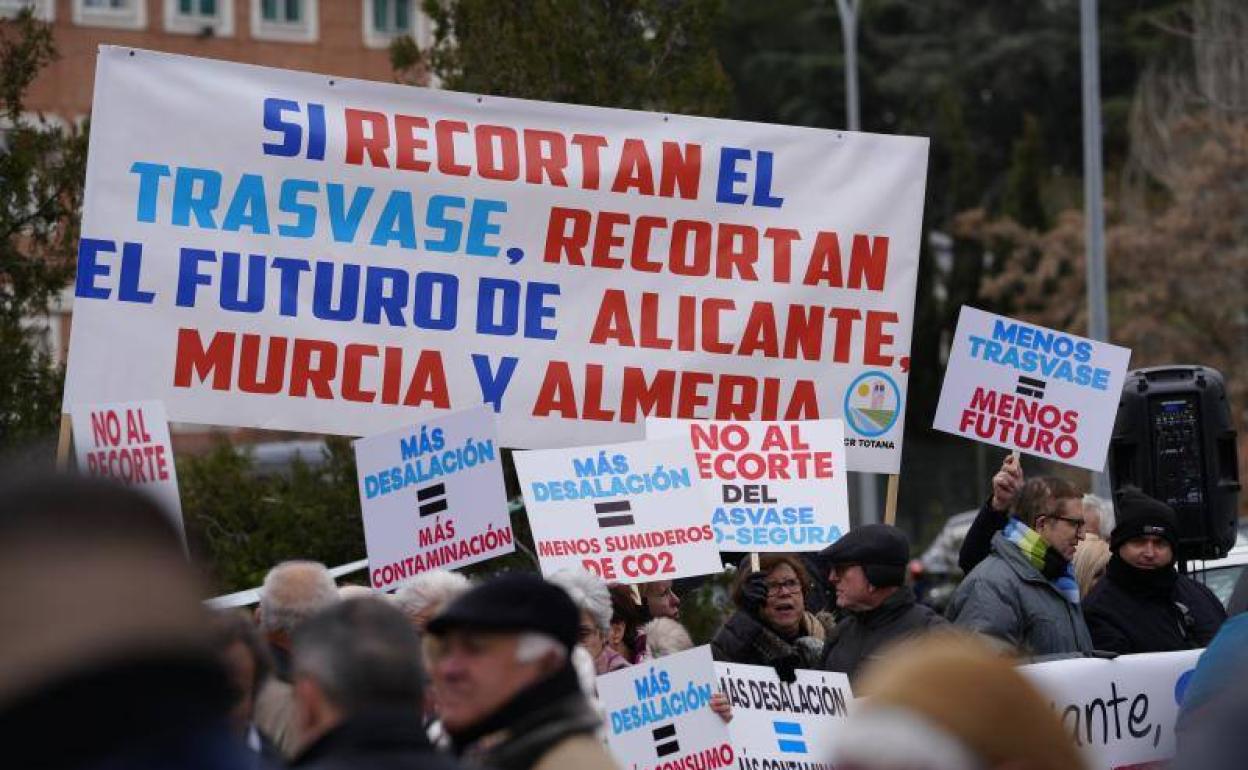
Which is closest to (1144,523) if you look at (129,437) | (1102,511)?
(1102,511)

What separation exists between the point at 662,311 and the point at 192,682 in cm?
733

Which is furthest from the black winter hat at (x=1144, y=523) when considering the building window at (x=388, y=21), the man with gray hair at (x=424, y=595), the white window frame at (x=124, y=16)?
the building window at (x=388, y=21)

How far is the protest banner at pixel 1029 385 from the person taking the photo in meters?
9.52

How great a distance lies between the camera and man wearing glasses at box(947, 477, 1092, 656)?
817 cm

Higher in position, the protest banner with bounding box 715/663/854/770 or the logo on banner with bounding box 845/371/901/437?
the logo on banner with bounding box 845/371/901/437

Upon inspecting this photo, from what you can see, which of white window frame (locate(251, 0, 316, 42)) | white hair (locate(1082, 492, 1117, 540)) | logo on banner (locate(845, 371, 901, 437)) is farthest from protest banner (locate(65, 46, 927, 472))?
white window frame (locate(251, 0, 316, 42))

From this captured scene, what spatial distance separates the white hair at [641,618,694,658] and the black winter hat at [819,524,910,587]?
0.72m

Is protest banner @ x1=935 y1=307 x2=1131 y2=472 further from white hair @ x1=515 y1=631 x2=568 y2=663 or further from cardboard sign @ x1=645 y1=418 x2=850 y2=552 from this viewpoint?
white hair @ x1=515 y1=631 x2=568 y2=663

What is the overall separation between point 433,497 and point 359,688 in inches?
191

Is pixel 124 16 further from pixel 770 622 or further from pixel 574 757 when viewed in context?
pixel 574 757

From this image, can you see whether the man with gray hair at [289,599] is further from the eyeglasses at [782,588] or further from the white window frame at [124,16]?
the white window frame at [124,16]

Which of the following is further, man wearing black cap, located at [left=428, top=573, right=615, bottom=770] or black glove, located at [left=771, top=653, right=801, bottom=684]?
black glove, located at [left=771, top=653, right=801, bottom=684]

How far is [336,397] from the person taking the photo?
9.00 m

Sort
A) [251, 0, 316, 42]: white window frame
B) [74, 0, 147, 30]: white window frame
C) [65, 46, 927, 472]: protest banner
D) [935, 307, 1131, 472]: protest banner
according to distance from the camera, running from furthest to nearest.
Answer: [251, 0, 316, 42]: white window frame → [74, 0, 147, 30]: white window frame → [935, 307, 1131, 472]: protest banner → [65, 46, 927, 472]: protest banner
